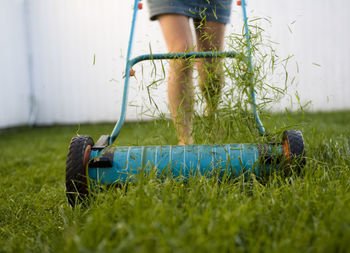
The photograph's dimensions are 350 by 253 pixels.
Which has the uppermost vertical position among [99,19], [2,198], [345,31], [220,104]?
[99,19]

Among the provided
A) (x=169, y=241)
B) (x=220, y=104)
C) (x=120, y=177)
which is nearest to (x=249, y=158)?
(x=220, y=104)

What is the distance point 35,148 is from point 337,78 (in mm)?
4469

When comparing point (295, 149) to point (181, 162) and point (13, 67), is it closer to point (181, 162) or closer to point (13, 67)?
point (181, 162)

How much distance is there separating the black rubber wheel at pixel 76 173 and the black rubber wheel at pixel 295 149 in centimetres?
75

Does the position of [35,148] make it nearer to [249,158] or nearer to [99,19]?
[249,158]

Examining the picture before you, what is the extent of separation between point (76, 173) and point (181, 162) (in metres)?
0.39

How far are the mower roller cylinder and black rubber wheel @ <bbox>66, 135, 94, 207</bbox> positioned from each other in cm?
4

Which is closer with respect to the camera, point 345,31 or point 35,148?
point 35,148

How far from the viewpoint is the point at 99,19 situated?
17.6ft

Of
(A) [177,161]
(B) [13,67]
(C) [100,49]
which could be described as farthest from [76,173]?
(C) [100,49]

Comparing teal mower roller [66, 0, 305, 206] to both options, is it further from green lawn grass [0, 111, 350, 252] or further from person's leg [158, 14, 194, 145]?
person's leg [158, 14, 194, 145]

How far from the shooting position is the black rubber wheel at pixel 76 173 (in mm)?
1221

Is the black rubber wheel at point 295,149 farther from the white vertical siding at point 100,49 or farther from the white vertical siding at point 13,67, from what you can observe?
the white vertical siding at point 13,67

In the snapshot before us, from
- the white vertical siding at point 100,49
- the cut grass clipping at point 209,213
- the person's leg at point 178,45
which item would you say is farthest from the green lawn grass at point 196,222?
the white vertical siding at point 100,49
